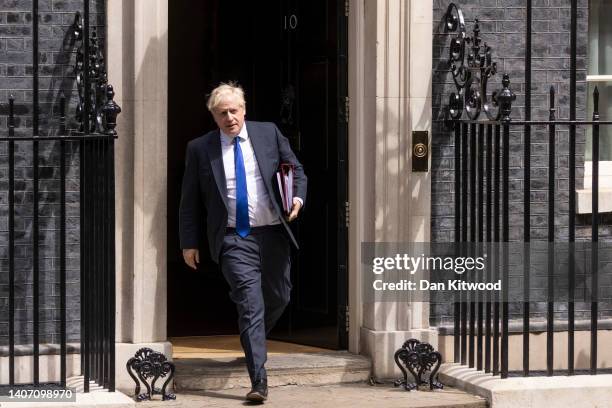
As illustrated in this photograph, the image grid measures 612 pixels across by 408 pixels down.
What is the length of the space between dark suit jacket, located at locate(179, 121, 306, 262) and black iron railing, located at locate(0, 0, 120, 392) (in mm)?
525

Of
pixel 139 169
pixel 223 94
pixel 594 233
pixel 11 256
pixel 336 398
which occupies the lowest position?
pixel 336 398

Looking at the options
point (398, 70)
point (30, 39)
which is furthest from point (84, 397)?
point (398, 70)

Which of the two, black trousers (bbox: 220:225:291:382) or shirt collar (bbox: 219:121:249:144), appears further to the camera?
shirt collar (bbox: 219:121:249:144)

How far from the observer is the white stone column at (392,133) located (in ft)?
27.7

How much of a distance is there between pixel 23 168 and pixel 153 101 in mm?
832

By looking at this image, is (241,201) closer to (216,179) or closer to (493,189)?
(216,179)

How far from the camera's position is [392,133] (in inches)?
332

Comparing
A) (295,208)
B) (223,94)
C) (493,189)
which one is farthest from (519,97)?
(223,94)

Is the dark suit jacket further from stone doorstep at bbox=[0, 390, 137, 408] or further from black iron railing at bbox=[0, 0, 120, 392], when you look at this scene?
stone doorstep at bbox=[0, 390, 137, 408]

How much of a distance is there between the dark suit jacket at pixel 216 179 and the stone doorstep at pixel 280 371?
779mm

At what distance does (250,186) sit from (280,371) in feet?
4.03

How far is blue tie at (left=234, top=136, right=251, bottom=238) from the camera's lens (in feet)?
25.5

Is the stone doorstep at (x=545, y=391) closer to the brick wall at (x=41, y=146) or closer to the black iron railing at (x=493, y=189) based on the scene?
the black iron railing at (x=493, y=189)

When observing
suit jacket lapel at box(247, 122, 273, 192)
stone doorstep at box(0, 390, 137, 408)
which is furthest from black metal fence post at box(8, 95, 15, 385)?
suit jacket lapel at box(247, 122, 273, 192)
